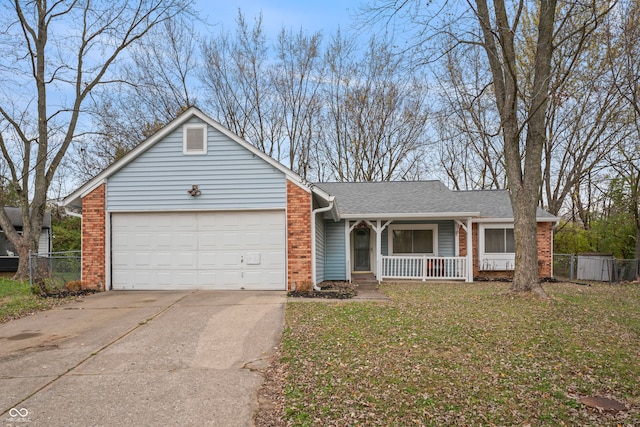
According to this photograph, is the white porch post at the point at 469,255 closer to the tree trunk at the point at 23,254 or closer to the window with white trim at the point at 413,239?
the window with white trim at the point at 413,239

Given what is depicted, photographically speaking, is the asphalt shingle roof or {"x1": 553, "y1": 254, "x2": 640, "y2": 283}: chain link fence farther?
{"x1": 553, "y1": 254, "x2": 640, "y2": 283}: chain link fence

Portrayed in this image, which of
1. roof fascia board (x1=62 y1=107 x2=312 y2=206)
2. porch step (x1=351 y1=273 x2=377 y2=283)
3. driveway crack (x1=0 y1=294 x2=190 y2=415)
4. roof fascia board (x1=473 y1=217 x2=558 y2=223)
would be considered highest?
roof fascia board (x1=62 y1=107 x2=312 y2=206)

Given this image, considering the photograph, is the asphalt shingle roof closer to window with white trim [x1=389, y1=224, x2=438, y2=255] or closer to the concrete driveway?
window with white trim [x1=389, y1=224, x2=438, y2=255]

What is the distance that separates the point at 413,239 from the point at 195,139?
8640 millimetres

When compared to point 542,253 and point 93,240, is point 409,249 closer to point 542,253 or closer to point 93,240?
point 542,253

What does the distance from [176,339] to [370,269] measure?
35.2 feet

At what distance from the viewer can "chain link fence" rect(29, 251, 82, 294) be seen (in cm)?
1109

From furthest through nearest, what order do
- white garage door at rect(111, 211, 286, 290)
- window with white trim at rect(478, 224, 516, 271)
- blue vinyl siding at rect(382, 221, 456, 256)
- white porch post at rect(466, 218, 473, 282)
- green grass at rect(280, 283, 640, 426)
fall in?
window with white trim at rect(478, 224, 516, 271) → blue vinyl siding at rect(382, 221, 456, 256) → white porch post at rect(466, 218, 473, 282) → white garage door at rect(111, 211, 286, 290) → green grass at rect(280, 283, 640, 426)

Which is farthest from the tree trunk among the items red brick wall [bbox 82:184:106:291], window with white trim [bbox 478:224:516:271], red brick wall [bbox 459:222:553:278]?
window with white trim [bbox 478:224:516:271]

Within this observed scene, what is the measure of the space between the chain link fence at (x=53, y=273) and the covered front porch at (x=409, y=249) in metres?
8.05

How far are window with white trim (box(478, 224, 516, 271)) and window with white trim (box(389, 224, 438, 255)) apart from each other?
1800 mm

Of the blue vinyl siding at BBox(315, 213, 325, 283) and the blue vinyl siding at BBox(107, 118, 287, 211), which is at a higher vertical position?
the blue vinyl siding at BBox(107, 118, 287, 211)

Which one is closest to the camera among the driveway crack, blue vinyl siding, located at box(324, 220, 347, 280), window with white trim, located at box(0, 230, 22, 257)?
the driveway crack

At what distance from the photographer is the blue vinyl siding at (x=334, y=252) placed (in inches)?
609
